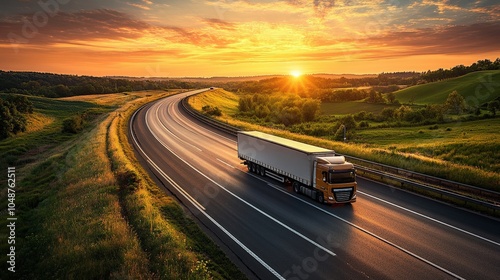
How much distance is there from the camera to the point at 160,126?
58.0m

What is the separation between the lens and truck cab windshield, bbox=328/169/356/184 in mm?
20984

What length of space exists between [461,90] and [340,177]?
520ft

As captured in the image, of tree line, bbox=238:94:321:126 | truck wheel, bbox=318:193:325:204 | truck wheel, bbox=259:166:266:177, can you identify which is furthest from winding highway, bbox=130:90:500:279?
tree line, bbox=238:94:321:126

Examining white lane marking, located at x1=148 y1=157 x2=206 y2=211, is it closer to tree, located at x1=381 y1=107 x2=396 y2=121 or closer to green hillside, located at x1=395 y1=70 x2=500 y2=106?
tree, located at x1=381 y1=107 x2=396 y2=121

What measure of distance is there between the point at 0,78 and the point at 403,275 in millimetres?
206917

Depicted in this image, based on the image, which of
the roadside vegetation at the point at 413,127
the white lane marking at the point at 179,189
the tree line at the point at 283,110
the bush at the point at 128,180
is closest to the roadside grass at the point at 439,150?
the roadside vegetation at the point at 413,127

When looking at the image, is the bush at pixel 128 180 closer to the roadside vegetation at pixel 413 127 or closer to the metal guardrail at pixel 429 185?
the metal guardrail at pixel 429 185

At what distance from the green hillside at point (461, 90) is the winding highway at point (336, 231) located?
12990 cm

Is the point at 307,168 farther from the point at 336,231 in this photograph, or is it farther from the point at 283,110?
the point at 283,110

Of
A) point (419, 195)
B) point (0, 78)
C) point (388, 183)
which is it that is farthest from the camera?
point (0, 78)

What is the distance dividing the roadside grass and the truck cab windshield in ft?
30.6

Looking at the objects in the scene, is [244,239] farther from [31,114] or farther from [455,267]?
[31,114]

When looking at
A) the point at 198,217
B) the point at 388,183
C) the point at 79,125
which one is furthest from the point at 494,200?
the point at 79,125

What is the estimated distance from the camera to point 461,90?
148 m
